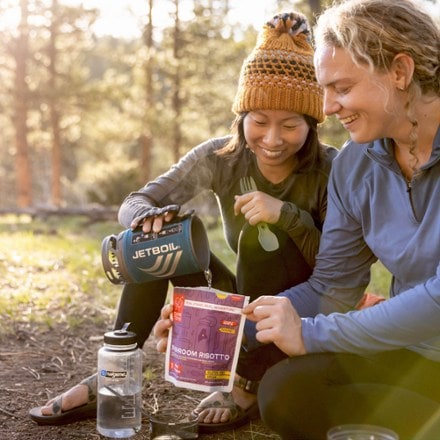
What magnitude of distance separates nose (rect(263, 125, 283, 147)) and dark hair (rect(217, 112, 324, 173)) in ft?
0.57

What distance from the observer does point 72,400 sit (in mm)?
2838

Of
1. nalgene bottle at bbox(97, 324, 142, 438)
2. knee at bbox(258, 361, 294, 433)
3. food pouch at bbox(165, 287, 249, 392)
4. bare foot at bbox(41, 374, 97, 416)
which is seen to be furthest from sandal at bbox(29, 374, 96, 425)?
knee at bbox(258, 361, 294, 433)

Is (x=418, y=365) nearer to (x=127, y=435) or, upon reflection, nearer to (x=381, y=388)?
(x=381, y=388)

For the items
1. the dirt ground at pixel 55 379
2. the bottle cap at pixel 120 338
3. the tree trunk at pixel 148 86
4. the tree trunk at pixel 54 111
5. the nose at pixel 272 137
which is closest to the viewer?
the bottle cap at pixel 120 338

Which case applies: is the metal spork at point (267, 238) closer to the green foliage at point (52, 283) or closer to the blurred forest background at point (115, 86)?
the green foliage at point (52, 283)

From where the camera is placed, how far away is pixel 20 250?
7820 millimetres

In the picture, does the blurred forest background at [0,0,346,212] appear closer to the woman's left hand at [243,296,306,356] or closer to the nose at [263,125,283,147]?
the nose at [263,125,283,147]

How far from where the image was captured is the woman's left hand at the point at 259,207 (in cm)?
281

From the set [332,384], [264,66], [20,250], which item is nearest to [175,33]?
[20,250]

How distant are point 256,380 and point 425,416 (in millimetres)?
907

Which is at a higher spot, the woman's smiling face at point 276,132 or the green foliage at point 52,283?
the woman's smiling face at point 276,132

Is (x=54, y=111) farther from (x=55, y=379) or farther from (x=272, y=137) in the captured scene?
(x=272, y=137)

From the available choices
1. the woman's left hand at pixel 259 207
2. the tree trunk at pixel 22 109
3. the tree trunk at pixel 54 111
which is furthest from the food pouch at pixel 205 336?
the tree trunk at pixel 54 111

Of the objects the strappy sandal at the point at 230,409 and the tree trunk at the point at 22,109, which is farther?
the tree trunk at the point at 22,109
